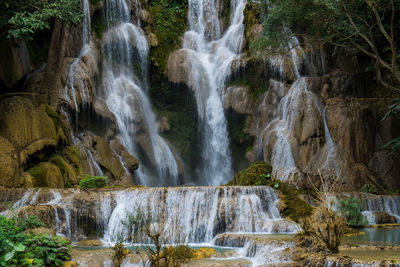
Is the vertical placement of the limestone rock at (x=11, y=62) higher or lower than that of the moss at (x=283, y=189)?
higher

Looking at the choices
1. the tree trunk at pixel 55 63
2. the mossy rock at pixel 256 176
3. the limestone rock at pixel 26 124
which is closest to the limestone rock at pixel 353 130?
the mossy rock at pixel 256 176

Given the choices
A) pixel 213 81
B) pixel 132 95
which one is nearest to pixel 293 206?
pixel 132 95

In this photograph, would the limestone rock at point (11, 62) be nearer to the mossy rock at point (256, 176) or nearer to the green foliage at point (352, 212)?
the mossy rock at point (256, 176)

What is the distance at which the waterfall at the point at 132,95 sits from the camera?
23.5m

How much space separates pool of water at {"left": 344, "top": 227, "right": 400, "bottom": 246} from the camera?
35.2 feet

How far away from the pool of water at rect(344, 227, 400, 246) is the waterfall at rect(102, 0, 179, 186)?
491 inches

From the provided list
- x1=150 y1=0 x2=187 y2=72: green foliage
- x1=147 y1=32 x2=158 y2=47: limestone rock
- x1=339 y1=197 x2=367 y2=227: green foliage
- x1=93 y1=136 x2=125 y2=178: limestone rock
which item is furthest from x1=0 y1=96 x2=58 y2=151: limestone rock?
x1=339 y1=197 x2=367 y2=227: green foliage

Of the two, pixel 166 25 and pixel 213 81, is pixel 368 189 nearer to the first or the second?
pixel 213 81

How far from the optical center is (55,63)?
67.1 feet

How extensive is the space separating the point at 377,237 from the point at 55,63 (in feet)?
52.5

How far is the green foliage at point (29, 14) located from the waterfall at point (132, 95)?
6.28m

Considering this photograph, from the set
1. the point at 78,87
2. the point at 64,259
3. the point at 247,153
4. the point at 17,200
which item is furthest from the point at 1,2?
the point at 247,153

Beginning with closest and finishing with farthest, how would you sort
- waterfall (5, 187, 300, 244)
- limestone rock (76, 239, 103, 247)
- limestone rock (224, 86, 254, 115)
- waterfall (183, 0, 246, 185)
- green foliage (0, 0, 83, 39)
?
limestone rock (76, 239, 103, 247)
waterfall (5, 187, 300, 244)
green foliage (0, 0, 83, 39)
limestone rock (224, 86, 254, 115)
waterfall (183, 0, 246, 185)

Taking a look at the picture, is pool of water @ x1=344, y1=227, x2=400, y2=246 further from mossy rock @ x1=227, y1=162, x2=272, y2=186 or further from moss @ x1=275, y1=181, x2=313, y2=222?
mossy rock @ x1=227, y1=162, x2=272, y2=186
